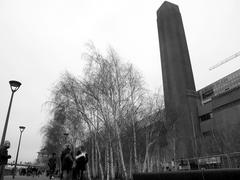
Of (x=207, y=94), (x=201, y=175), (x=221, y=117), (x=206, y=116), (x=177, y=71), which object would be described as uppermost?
(x=177, y=71)

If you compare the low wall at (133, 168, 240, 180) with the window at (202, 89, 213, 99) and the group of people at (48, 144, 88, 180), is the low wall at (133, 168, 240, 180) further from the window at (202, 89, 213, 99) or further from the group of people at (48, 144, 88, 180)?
the window at (202, 89, 213, 99)

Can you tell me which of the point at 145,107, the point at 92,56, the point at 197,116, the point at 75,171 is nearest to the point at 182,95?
the point at 197,116

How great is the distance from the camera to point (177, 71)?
8919 centimetres

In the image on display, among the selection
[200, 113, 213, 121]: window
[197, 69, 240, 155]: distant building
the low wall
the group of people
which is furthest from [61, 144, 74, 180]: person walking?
[200, 113, 213, 121]: window

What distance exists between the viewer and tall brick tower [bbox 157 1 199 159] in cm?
7312

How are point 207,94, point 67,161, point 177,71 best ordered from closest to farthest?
1. point 67,161
2. point 207,94
3. point 177,71

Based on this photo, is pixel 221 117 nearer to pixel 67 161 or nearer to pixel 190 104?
pixel 190 104

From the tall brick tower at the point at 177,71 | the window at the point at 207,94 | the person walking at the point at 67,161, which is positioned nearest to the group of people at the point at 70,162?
the person walking at the point at 67,161

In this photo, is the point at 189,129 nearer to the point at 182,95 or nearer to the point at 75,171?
the point at 182,95

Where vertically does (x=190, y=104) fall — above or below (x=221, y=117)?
above

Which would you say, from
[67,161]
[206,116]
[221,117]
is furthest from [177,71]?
[67,161]

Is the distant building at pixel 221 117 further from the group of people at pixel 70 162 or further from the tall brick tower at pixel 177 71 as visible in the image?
the group of people at pixel 70 162

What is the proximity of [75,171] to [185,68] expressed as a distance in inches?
3516

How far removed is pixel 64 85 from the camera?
20484 mm
